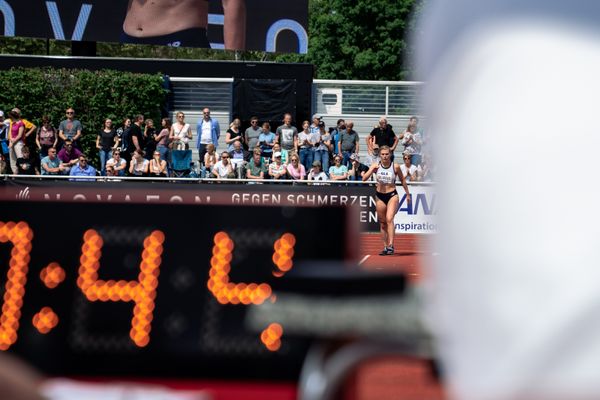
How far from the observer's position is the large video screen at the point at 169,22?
33938 mm

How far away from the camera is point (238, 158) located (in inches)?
998

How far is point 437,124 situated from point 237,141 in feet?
80.0

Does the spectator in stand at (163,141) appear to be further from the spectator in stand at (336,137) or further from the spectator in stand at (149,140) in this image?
the spectator in stand at (336,137)

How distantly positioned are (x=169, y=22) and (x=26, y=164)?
33.6 feet

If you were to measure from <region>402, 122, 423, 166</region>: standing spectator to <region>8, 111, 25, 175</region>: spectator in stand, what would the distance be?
8847mm

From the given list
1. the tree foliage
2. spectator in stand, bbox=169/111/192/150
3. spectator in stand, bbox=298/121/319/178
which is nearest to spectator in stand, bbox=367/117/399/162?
spectator in stand, bbox=298/121/319/178

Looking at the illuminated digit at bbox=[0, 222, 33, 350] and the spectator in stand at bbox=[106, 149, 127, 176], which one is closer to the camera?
the illuminated digit at bbox=[0, 222, 33, 350]

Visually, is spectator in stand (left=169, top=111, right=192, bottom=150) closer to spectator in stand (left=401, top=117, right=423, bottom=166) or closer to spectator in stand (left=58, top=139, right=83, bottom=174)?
spectator in stand (left=58, top=139, right=83, bottom=174)

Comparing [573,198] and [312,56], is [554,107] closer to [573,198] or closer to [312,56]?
[573,198]

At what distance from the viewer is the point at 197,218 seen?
4.60 meters

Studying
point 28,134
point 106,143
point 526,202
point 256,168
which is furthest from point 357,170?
point 526,202

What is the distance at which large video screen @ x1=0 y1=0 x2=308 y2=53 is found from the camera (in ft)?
111

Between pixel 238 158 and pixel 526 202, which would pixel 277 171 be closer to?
pixel 238 158

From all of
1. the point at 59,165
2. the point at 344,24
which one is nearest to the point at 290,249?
the point at 59,165
